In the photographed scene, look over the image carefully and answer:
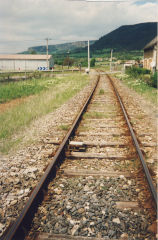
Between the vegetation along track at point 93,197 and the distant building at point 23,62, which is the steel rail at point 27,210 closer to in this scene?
the vegetation along track at point 93,197

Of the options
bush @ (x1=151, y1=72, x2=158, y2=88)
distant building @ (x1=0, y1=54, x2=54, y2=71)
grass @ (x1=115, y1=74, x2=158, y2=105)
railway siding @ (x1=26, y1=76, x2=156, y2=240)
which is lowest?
railway siding @ (x1=26, y1=76, x2=156, y2=240)

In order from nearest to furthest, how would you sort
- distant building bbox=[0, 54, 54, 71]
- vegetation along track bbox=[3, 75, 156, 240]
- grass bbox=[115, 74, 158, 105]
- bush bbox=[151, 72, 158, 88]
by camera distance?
vegetation along track bbox=[3, 75, 156, 240]
grass bbox=[115, 74, 158, 105]
bush bbox=[151, 72, 158, 88]
distant building bbox=[0, 54, 54, 71]

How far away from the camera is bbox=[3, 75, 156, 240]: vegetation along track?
2.62 metres

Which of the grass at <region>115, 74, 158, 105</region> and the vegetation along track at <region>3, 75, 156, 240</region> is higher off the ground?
the grass at <region>115, 74, 158, 105</region>

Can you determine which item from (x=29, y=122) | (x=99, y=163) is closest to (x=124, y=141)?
(x=99, y=163)

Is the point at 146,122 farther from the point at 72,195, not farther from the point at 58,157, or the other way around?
the point at 72,195

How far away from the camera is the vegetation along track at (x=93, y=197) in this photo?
A: 2619 millimetres

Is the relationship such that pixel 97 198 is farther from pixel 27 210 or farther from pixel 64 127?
pixel 64 127

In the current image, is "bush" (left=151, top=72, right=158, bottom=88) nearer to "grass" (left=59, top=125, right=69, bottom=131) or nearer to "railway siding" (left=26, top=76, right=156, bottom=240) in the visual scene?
"grass" (left=59, top=125, right=69, bottom=131)

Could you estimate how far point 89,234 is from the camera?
2580 millimetres

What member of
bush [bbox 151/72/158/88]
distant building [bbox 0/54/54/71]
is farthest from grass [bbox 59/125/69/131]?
distant building [bbox 0/54/54/71]

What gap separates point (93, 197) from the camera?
3273mm

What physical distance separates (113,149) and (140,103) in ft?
20.9

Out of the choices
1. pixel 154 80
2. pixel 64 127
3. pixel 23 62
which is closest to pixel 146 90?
pixel 154 80
